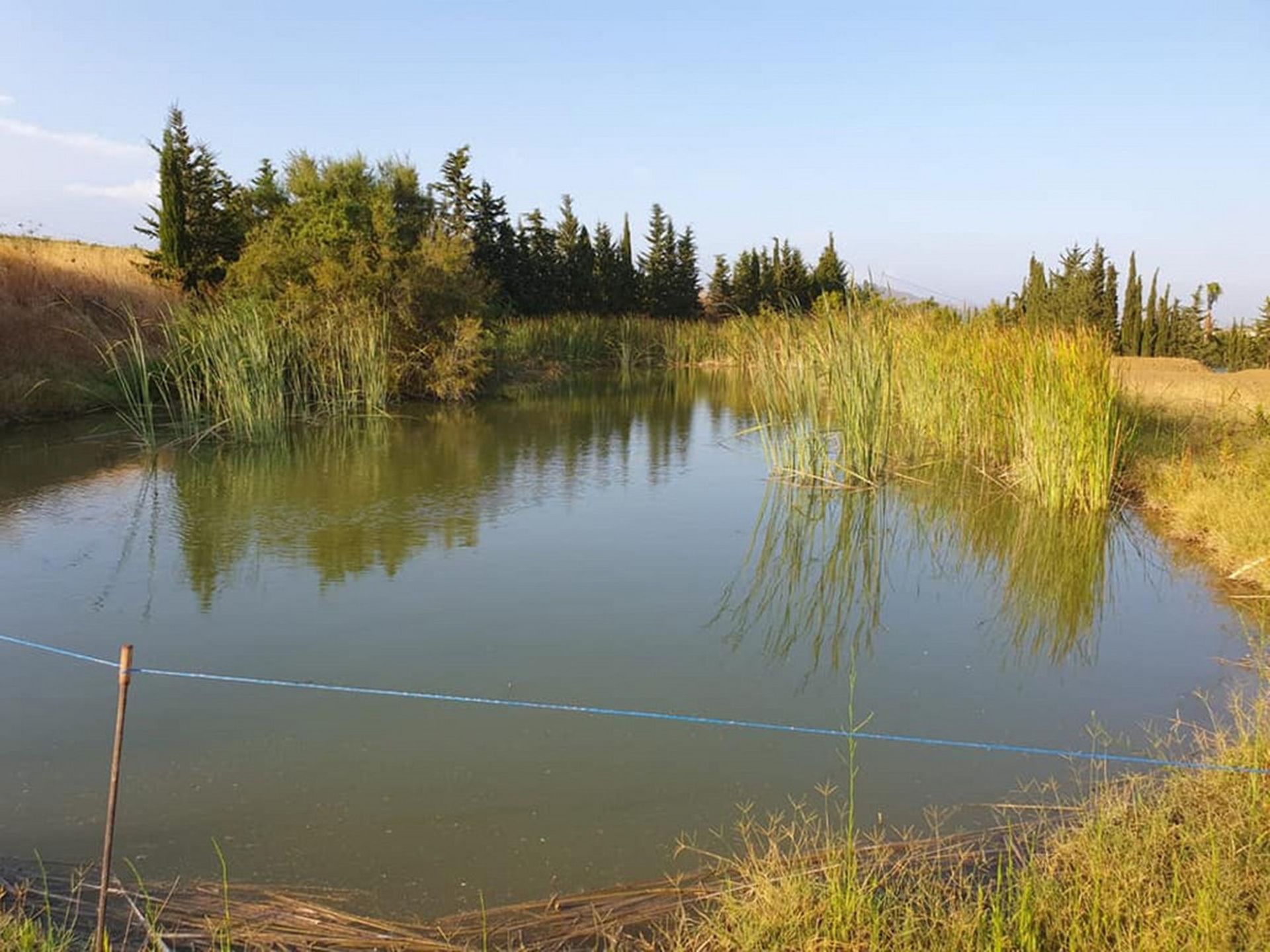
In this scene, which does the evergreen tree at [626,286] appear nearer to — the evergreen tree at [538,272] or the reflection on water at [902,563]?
the evergreen tree at [538,272]

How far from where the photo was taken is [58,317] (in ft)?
47.7

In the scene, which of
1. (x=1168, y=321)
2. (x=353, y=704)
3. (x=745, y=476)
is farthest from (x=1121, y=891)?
(x=1168, y=321)

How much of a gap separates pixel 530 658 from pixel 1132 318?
20374 mm

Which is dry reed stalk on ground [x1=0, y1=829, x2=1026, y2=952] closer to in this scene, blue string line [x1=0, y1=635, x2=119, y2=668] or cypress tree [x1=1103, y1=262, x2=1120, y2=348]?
blue string line [x1=0, y1=635, x2=119, y2=668]

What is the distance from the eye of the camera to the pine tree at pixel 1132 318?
2039cm

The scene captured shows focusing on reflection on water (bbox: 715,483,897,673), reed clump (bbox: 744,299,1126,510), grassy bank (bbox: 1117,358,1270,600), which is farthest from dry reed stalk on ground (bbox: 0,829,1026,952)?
reed clump (bbox: 744,299,1126,510)

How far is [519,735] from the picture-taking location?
3635mm

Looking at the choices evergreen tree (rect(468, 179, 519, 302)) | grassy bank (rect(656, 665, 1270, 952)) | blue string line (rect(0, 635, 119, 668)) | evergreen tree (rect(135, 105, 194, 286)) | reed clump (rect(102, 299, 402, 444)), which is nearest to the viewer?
grassy bank (rect(656, 665, 1270, 952))

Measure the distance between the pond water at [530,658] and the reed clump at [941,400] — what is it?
365mm

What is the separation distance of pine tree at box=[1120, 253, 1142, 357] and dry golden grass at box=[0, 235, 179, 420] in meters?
18.1

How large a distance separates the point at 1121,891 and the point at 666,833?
123 cm

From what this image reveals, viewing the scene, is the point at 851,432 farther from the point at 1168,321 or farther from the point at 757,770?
the point at 1168,321

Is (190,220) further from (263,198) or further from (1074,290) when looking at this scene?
(1074,290)

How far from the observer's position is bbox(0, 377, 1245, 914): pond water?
9.90 feet
